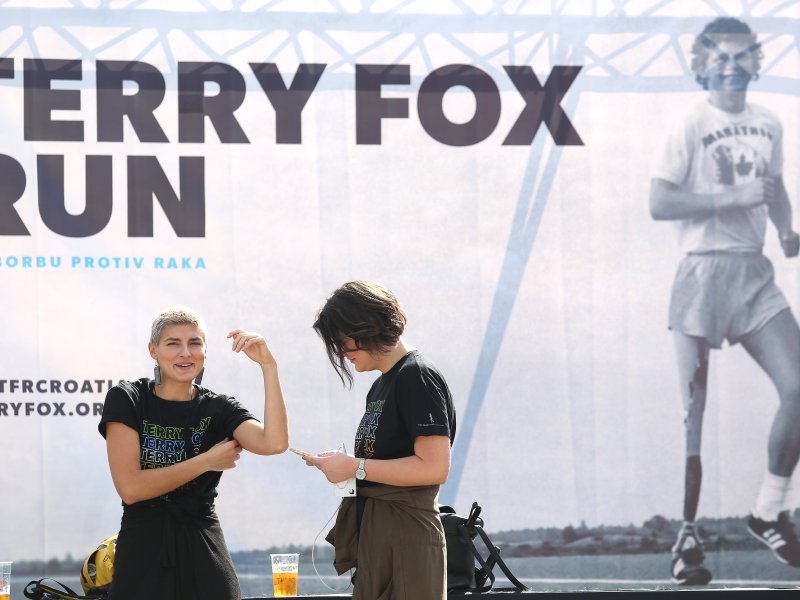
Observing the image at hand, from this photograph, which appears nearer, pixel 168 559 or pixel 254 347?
pixel 168 559

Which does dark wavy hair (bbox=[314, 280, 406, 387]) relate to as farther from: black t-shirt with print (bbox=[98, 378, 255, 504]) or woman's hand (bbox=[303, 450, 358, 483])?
black t-shirt with print (bbox=[98, 378, 255, 504])

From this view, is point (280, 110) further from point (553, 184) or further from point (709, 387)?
point (709, 387)

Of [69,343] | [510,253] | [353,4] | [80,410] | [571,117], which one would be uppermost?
[353,4]

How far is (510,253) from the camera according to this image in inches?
150

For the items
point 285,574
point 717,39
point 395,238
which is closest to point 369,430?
point 285,574

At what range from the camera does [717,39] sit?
3.89 meters

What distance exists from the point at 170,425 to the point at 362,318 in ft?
1.66

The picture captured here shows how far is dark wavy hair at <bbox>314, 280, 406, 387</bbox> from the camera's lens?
2.06 m

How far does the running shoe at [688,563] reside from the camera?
12.3ft

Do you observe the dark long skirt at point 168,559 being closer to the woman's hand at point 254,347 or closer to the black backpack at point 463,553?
the woman's hand at point 254,347

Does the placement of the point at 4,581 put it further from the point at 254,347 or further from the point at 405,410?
the point at 405,410

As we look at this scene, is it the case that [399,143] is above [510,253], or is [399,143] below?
above

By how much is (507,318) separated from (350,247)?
0.65 m

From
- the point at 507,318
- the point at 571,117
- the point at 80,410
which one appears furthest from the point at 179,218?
the point at 571,117
